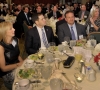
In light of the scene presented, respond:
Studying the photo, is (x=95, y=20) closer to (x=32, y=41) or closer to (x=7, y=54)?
(x=32, y=41)

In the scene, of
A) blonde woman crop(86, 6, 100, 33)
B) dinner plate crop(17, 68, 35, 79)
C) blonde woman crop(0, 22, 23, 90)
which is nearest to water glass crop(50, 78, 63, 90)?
dinner plate crop(17, 68, 35, 79)

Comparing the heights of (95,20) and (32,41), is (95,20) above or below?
above

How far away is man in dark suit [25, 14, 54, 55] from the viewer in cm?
310

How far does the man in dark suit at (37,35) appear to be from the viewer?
3.10 meters

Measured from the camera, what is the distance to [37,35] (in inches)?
124

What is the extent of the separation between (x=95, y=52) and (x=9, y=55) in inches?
49.0

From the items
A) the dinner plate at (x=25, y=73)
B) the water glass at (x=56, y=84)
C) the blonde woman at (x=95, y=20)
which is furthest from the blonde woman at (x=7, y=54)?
the blonde woman at (x=95, y=20)

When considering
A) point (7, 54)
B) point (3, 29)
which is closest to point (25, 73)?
point (7, 54)

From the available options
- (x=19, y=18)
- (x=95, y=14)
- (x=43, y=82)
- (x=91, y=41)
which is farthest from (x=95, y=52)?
(x=19, y=18)

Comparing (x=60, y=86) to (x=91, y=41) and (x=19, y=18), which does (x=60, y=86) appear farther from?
(x=19, y=18)

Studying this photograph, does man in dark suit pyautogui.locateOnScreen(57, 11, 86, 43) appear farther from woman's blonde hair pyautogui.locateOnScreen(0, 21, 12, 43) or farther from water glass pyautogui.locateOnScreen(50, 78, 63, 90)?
water glass pyautogui.locateOnScreen(50, 78, 63, 90)

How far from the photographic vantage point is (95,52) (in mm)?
2320

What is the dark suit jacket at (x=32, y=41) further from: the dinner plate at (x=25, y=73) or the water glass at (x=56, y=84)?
the water glass at (x=56, y=84)

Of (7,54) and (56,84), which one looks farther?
(7,54)
